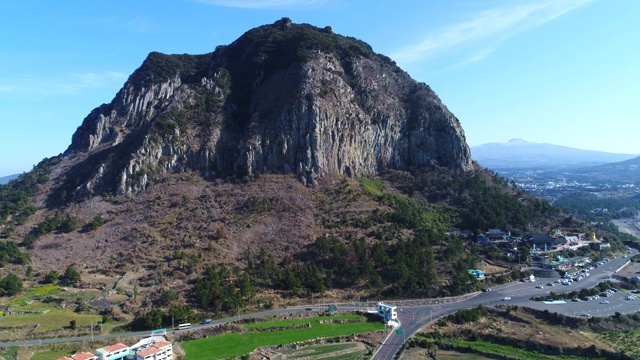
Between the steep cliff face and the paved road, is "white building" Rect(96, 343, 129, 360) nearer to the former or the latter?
the paved road

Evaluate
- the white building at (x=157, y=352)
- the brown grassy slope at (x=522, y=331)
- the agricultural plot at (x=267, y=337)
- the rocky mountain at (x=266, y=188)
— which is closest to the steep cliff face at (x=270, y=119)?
the rocky mountain at (x=266, y=188)

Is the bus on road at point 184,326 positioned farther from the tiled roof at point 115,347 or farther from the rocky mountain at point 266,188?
the tiled roof at point 115,347

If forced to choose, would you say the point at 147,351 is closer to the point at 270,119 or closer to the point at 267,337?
the point at 267,337

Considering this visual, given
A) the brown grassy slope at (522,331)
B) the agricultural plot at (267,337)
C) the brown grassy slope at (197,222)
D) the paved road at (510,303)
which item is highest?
the brown grassy slope at (197,222)

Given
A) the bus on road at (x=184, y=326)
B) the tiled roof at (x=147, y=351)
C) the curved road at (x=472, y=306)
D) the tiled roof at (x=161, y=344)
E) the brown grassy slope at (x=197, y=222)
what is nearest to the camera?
the tiled roof at (x=147, y=351)

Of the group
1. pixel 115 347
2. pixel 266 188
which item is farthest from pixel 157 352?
pixel 266 188

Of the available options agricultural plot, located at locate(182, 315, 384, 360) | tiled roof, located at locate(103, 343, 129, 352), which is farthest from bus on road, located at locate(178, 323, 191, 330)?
tiled roof, located at locate(103, 343, 129, 352)
